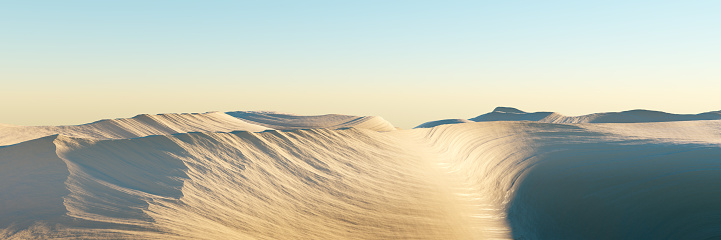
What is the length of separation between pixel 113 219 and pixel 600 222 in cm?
826

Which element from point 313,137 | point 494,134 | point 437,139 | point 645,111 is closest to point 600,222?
point 313,137

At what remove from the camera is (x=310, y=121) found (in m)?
35.8

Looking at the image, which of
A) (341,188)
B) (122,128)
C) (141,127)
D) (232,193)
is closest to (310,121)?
(141,127)

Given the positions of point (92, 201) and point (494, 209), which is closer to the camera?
point (92, 201)

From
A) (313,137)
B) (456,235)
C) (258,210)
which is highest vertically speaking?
(313,137)

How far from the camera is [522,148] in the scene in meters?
16.2

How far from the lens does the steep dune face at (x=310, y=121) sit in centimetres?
3306

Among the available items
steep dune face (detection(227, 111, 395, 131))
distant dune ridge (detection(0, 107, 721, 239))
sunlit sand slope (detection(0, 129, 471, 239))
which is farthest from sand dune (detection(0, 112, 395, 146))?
sunlit sand slope (detection(0, 129, 471, 239))

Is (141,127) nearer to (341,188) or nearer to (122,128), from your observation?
(122,128)

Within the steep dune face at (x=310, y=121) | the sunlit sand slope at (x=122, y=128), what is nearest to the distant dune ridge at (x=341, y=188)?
the sunlit sand slope at (x=122, y=128)

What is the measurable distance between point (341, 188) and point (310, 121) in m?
25.6

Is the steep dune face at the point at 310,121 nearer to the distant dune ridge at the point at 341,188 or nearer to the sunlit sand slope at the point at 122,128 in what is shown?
the sunlit sand slope at the point at 122,128

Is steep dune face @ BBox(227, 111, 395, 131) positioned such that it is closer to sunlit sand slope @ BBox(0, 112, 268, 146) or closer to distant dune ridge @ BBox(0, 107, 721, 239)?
sunlit sand slope @ BBox(0, 112, 268, 146)

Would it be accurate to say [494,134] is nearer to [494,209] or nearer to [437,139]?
[437,139]
